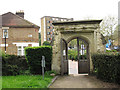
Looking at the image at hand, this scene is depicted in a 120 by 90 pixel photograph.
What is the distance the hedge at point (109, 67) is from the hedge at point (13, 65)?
5.74 meters

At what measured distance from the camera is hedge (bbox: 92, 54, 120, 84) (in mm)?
7320

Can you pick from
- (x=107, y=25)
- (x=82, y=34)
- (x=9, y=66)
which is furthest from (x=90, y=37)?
(x=107, y=25)

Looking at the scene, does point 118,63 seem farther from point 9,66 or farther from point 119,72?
point 9,66

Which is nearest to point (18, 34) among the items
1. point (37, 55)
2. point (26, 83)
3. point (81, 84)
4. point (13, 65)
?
point (13, 65)

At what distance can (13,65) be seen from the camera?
36.1 feet

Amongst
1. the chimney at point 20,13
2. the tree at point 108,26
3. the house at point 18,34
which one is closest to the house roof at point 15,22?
the house at point 18,34

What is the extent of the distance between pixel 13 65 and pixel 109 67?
677 centimetres

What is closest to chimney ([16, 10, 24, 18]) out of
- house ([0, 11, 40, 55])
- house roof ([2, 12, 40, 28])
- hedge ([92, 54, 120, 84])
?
house roof ([2, 12, 40, 28])

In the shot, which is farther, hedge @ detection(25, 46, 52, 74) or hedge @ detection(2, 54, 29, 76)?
hedge @ detection(25, 46, 52, 74)

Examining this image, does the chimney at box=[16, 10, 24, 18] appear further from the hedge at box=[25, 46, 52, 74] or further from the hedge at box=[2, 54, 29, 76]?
the hedge at box=[25, 46, 52, 74]

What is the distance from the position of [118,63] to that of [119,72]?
475mm

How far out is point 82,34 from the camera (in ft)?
37.1

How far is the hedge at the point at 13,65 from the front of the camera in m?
10.7

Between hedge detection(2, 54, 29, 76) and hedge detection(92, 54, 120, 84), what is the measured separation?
5738 mm
